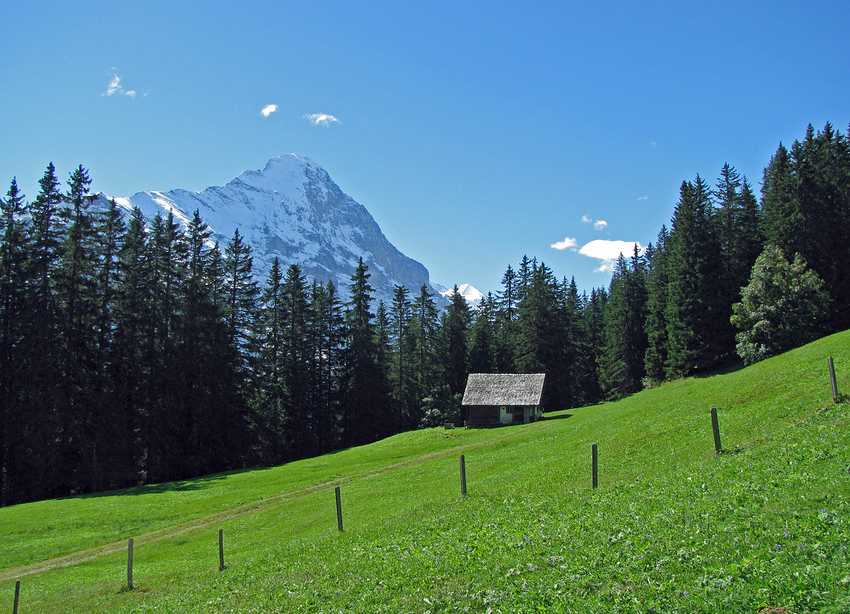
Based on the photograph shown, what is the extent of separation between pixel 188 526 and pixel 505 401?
36877mm

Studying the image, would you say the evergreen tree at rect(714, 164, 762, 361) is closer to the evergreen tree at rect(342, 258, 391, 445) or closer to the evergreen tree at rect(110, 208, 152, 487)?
the evergreen tree at rect(342, 258, 391, 445)

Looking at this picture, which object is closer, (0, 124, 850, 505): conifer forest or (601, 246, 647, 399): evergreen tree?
(0, 124, 850, 505): conifer forest

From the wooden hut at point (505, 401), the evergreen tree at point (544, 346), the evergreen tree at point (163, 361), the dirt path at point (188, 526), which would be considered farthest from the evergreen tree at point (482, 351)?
the evergreen tree at point (163, 361)

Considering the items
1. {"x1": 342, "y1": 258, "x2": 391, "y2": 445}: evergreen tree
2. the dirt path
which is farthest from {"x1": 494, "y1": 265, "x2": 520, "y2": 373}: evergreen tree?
the dirt path

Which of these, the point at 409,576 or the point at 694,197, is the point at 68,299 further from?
the point at 694,197

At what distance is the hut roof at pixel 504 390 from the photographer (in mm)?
57219

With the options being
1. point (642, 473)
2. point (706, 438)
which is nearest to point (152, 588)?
point (642, 473)

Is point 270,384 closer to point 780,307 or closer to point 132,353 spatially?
point 132,353

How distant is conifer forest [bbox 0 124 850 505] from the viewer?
146 feet

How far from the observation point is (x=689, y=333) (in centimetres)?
5638

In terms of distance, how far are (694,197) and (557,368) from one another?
28.6 meters

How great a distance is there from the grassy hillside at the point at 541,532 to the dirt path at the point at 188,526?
7.1 inches

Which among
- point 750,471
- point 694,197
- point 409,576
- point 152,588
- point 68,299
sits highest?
point 694,197

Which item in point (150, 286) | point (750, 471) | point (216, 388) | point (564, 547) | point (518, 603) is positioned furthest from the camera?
point (216, 388)
